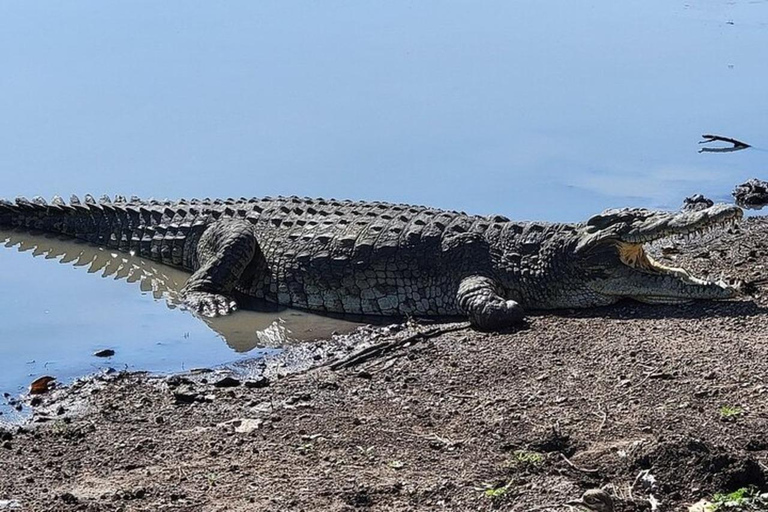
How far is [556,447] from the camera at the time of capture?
5570 mm

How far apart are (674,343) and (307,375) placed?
89.5 inches

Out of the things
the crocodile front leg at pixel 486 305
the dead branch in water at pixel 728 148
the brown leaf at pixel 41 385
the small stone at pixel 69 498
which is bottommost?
the small stone at pixel 69 498

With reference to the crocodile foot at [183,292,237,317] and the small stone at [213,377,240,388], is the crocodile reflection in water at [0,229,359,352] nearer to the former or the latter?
the crocodile foot at [183,292,237,317]

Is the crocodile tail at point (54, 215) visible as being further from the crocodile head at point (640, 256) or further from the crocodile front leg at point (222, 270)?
the crocodile head at point (640, 256)

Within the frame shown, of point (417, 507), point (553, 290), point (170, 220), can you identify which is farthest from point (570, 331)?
point (170, 220)

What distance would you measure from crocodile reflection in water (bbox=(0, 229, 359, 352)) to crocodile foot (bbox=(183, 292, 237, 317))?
75 millimetres

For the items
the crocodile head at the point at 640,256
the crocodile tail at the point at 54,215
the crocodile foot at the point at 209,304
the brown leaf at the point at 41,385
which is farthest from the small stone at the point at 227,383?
the crocodile tail at the point at 54,215

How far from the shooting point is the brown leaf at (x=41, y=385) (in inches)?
293

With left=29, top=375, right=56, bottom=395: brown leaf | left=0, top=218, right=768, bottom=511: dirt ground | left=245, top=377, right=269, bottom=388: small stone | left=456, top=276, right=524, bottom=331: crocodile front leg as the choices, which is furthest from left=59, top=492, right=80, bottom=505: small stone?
left=456, top=276, right=524, bottom=331: crocodile front leg

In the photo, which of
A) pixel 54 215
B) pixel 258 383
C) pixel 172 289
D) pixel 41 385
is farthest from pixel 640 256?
pixel 54 215

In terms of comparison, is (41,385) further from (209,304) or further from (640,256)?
(640,256)

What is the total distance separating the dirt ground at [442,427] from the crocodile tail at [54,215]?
394 cm

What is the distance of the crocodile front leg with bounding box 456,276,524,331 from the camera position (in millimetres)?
8250

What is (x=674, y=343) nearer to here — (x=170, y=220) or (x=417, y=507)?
(x=417, y=507)
